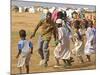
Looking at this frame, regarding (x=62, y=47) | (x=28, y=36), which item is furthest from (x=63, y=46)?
(x=28, y=36)

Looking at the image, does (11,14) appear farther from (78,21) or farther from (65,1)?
(78,21)

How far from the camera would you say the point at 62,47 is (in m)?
2.36

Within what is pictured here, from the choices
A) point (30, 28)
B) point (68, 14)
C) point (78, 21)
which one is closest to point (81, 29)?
point (78, 21)

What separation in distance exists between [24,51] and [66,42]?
1.72 feet

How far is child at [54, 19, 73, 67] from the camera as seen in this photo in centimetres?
233

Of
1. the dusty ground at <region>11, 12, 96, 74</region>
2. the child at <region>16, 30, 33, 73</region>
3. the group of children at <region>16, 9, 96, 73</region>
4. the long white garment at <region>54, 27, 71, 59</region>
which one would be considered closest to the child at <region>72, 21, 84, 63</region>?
the group of children at <region>16, 9, 96, 73</region>

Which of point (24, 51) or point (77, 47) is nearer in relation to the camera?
point (24, 51)

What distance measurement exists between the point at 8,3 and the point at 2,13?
13 cm

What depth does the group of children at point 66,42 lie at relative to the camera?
2178 mm

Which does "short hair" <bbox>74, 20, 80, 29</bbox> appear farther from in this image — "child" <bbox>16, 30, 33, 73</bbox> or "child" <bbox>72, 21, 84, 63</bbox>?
"child" <bbox>16, 30, 33, 73</bbox>

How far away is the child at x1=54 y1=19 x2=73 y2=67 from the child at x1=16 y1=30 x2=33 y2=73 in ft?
1.07

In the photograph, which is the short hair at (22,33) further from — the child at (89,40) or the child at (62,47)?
the child at (89,40)

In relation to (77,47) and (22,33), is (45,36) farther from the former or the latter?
(77,47)

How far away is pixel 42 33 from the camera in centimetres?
224
